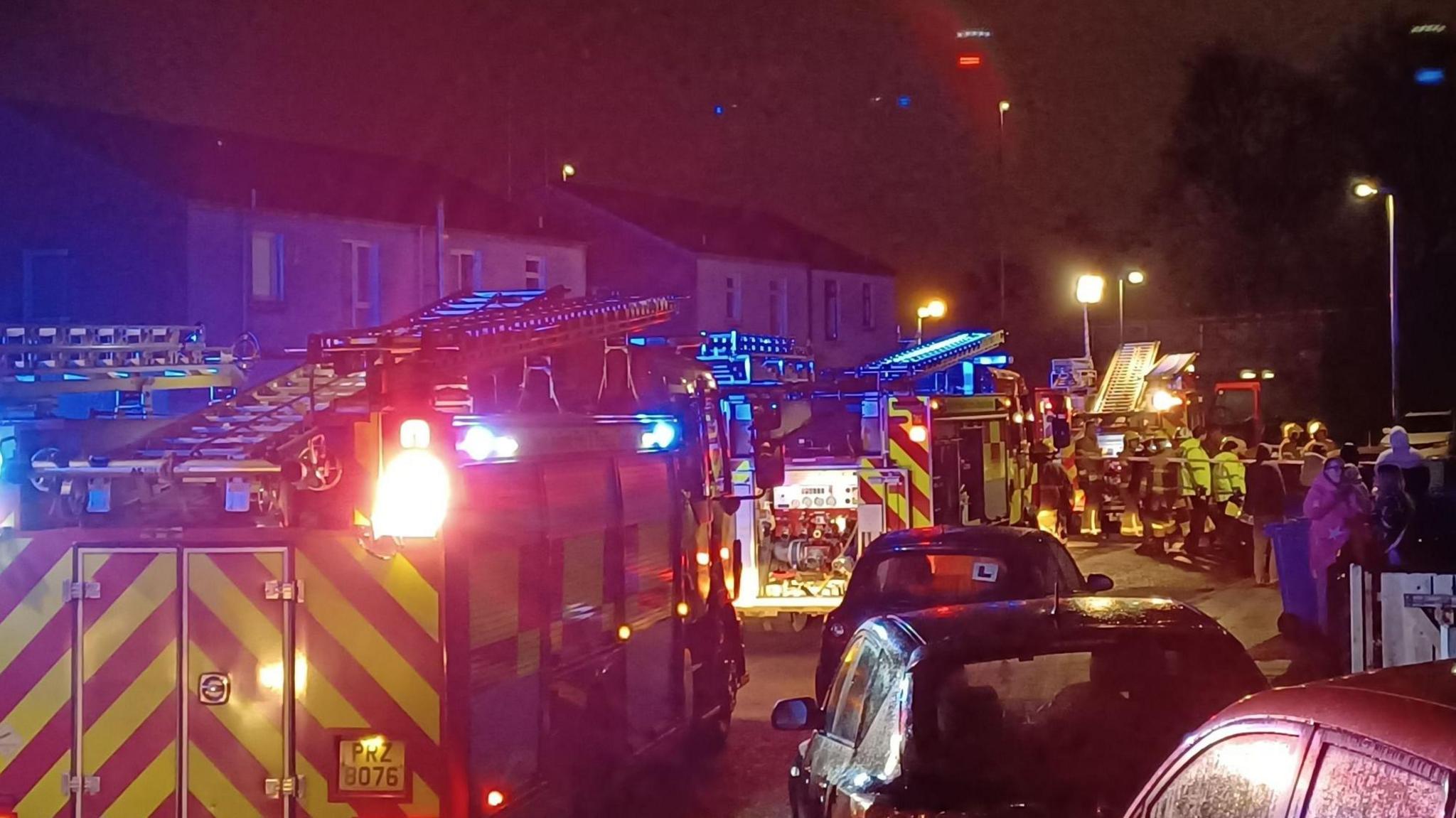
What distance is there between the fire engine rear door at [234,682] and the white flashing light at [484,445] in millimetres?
858

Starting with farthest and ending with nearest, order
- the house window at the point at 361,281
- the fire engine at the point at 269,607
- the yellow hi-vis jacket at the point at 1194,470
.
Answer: the house window at the point at 361,281
the yellow hi-vis jacket at the point at 1194,470
the fire engine at the point at 269,607

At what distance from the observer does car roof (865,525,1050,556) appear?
10.0 meters

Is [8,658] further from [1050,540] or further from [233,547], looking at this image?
[1050,540]

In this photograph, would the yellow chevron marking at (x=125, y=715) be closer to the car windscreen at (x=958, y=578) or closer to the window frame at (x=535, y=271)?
the car windscreen at (x=958, y=578)

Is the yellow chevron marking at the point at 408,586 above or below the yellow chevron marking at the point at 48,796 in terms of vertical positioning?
above

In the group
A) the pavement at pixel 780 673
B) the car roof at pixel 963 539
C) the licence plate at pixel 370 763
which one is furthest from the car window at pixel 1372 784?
the car roof at pixel 963 539

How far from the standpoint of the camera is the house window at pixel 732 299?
→ 4600 centimetres

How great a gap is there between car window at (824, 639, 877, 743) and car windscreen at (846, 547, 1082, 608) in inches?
138

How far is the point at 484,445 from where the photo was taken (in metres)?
6.80

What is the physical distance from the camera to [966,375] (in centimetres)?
1978

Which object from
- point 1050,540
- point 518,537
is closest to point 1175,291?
point 1050,540

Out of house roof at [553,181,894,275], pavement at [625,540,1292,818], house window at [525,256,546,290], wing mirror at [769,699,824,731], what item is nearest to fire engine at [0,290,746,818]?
wing mirror at [769,699,824,731]

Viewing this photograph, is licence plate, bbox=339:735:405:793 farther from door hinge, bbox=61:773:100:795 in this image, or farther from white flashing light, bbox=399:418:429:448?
white flashing light, bbox=399:418:429:448

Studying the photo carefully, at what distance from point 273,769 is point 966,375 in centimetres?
1431
